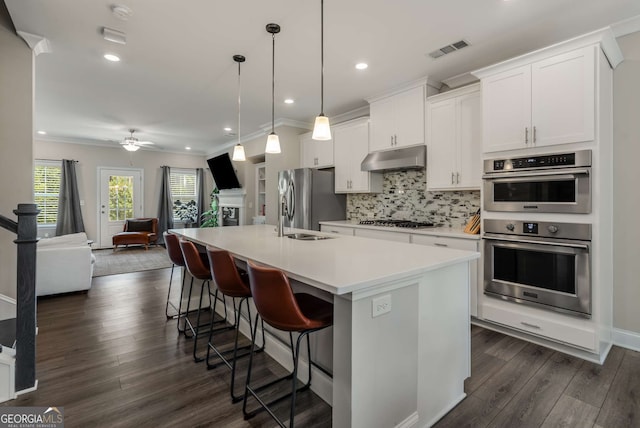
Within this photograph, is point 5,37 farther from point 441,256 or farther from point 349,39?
point 441,256

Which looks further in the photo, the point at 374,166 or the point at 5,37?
the point at 374,166

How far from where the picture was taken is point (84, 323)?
3129 mm

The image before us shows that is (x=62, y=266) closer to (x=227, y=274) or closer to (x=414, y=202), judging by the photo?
(x=227, y=274)

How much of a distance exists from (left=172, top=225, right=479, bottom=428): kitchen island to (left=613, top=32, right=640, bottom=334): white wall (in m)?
1.76

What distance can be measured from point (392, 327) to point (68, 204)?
858cm

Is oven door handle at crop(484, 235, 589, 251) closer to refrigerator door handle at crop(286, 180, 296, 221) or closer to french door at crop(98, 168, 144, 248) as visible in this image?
refrigerator door handle at crop(286, 180, 296, 221)

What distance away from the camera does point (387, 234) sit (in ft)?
12.5

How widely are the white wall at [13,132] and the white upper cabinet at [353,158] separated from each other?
3.64 metres

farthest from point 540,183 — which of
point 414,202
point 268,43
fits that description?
point 268,43

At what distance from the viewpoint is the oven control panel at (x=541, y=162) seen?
2.39m

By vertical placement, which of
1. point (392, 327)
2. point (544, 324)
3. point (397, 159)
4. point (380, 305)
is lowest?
point (544, 324)

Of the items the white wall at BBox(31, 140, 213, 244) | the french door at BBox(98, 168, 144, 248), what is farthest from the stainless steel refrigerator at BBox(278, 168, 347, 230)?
the french door at BBox(98, 168, 144, 248)

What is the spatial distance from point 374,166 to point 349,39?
1.76 metres

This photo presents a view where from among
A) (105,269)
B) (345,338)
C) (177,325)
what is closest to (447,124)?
(345,338)
